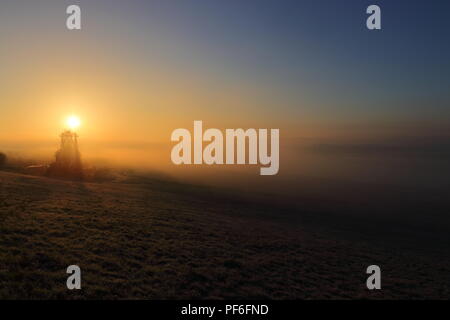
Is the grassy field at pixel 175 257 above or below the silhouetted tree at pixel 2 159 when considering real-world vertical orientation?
below

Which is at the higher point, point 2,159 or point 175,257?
point 2,159

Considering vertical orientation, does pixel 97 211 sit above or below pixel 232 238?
above

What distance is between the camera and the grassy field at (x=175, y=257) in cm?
1087

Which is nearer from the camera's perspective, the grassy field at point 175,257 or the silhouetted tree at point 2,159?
the grassy field at point 175,257

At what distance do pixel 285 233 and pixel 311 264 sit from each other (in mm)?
6672

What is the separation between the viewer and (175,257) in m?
14.2

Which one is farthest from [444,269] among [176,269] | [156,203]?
[156,203]

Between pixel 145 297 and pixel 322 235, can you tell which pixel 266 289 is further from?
pixel 322 235

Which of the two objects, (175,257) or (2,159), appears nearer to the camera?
(175,257)

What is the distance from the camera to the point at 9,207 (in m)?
18.1

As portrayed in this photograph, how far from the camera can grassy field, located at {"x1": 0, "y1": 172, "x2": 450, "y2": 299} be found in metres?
10.9

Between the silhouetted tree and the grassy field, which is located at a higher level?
the silhouetted tree

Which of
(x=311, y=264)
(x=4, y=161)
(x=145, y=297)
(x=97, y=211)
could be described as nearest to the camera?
(x=145, y=297)
